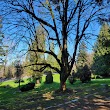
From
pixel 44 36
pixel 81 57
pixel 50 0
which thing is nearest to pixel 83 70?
pixel 81 57

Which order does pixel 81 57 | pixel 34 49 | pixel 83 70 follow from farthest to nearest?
pixel 83 70 < pixel 81 57 < pixel 34 49

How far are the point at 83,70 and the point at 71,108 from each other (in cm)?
2240

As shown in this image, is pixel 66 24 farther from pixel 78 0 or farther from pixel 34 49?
pixel 34 49

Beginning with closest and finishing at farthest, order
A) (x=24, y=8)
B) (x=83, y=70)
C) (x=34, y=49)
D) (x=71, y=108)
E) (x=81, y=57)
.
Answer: (x=71, y=108), (x=24, y=8), (x=34, y=49), (x=81, y=57), (x=83, y=70)

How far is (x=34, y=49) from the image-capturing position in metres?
18.1

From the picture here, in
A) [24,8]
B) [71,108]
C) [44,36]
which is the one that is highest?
[24,8]

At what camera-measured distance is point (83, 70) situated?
3197cm

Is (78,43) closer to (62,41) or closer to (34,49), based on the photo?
(62,41)

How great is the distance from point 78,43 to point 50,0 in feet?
13.8

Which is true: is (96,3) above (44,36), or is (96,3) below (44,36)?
above

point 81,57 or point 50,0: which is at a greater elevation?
point 50,0

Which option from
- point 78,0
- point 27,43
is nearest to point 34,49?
point 27,43

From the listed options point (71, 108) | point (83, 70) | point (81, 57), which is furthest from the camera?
point (83, 70)

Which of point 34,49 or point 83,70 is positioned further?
point 83,70
